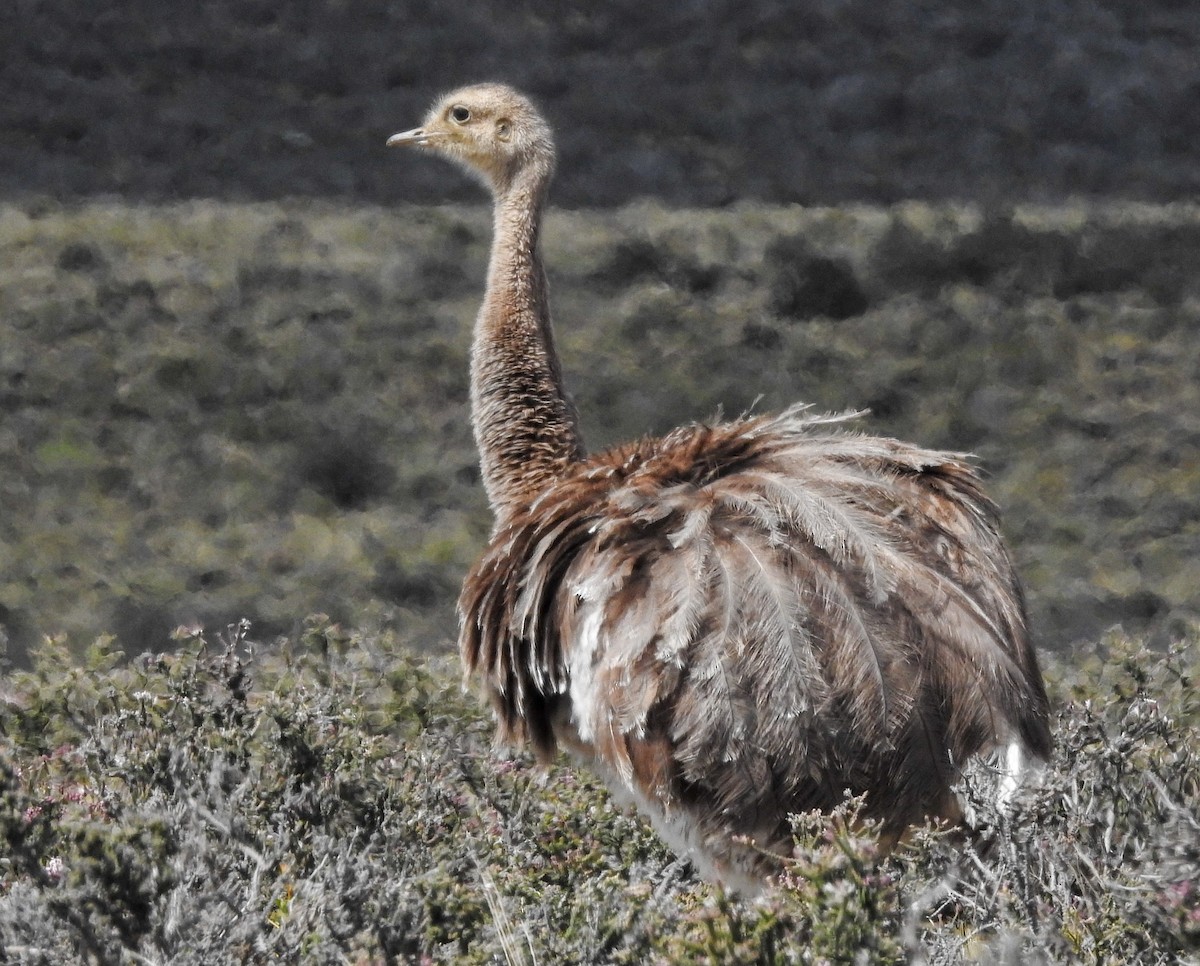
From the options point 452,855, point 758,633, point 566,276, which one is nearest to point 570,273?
point 566,276

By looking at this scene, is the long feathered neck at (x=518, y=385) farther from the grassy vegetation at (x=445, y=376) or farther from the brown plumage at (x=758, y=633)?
the grassy vegetation at (x=445, y=376)

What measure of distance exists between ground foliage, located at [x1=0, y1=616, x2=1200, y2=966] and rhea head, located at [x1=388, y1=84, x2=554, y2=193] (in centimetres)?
158

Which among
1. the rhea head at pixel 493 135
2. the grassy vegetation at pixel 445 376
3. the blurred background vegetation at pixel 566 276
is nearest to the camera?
the rhea head at pixel 493 135

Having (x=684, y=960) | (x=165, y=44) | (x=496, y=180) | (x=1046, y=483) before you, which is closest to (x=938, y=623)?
(x=684, y=960)

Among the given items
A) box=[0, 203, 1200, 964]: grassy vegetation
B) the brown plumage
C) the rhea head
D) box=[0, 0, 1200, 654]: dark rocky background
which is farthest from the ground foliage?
box=[0, 0, 1200, 654]: dark rocky background

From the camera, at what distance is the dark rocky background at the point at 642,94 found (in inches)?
337

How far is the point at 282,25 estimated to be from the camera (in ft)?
28.6

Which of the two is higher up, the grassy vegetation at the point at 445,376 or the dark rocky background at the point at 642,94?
the dark rocky background at the point at 642,94

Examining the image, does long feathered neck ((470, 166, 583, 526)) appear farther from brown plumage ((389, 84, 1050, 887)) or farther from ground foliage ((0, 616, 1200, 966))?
ground foliage ((0, 616, 1200, 966))

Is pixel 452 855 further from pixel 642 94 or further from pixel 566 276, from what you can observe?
pixel 642 94

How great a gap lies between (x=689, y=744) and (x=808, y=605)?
37 cm

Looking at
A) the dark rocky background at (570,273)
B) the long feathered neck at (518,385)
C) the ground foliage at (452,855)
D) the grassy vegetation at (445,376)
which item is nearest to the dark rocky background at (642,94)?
the dark rocky background at (570,273)

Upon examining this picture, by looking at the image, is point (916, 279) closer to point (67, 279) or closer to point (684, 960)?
point (67, 279)

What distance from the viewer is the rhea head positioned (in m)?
5.29
